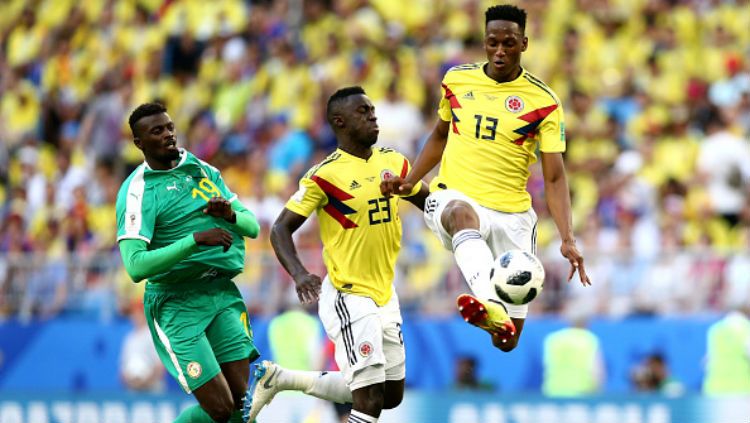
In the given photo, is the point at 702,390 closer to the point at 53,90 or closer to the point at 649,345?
the point at 649,345

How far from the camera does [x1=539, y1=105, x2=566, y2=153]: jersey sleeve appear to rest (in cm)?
1017

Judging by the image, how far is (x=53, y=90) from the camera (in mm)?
22547

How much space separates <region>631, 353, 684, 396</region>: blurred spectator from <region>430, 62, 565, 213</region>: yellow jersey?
6.05m

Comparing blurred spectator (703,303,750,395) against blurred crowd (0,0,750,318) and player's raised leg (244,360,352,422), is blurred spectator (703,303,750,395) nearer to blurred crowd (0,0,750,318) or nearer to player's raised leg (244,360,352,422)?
blurred crowd (0,0,750,318)

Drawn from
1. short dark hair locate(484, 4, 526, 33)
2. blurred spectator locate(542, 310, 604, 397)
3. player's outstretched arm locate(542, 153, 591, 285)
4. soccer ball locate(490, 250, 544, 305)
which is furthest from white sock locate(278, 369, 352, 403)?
blurred spectator locate(542, 310, 604, 397)

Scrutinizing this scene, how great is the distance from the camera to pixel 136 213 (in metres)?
10.4

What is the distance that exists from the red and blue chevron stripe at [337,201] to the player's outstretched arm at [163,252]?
0.80 meters

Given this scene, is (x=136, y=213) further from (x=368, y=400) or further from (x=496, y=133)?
(x=496, y=133)

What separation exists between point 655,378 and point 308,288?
709cm

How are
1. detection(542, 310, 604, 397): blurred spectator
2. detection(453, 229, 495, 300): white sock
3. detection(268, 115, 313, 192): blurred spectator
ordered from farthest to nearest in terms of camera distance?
detection(268, 115, 313, 192): blurred spectator
detection(542, 310, 604, 397): blurred spectator
detection(453, 229, 495, 300): white sock

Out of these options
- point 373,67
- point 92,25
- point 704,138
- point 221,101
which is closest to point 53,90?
point 92,25

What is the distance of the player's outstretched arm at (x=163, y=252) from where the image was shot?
394 inches

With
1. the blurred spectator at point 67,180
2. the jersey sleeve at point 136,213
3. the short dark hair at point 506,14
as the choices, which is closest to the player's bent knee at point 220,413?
the jersey sleeve at point 136,213

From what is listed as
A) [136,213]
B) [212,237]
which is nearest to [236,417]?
[212,237]
